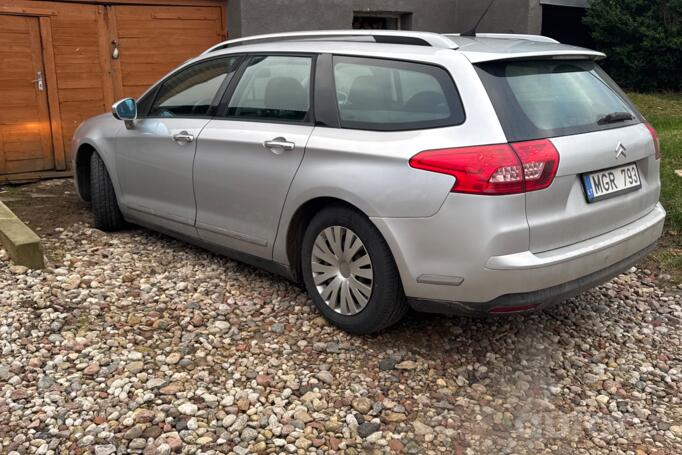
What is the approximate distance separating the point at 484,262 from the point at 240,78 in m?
2.24

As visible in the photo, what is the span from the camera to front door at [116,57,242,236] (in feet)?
15.3

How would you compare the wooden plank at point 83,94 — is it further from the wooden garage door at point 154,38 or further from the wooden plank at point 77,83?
the wooden garage door at point 154,38

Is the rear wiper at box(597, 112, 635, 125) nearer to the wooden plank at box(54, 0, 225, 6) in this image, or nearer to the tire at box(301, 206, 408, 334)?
the tire at box(301, 206, 408, 334)

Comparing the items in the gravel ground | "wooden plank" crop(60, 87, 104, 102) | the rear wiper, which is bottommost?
the gravel ground

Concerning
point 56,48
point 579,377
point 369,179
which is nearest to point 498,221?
point 369,179

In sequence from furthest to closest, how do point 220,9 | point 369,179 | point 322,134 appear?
point 220,9, point 322,134, point 369,179

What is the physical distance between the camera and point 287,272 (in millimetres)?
4152

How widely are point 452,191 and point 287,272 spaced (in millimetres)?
1401

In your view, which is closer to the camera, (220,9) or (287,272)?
(287,272)

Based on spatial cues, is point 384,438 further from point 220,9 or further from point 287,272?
point 220,9

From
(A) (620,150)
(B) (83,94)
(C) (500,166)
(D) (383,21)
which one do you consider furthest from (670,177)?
(B) (83,94)

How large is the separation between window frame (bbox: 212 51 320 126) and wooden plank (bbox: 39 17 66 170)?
4.03 meters

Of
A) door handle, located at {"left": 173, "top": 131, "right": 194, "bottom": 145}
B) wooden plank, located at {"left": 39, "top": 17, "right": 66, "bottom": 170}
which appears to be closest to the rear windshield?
door handle, located at {"left": 173, "top": 131, "right": 194, "bottom": 145}

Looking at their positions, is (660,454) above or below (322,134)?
below
